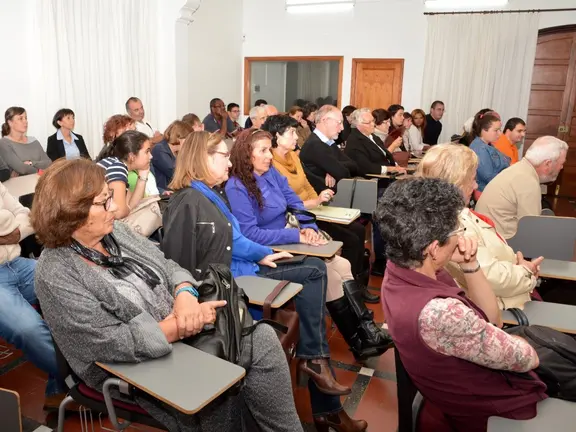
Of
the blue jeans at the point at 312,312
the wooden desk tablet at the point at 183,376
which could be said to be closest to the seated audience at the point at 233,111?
the blue jeans at the point at 312,312

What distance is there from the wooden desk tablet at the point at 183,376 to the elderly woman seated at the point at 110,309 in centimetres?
2

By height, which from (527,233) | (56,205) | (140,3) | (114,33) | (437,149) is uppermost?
(140,3)

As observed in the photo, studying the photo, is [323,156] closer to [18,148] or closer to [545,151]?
[545,151]

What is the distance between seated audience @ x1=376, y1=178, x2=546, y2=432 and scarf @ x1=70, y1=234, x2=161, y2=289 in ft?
2.79

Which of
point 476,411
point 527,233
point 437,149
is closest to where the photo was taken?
point 476,411

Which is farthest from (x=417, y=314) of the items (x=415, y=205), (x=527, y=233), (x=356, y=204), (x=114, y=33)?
(x=114, y=33)

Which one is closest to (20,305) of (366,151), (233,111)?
(366,151)

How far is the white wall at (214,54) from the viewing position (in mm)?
7695

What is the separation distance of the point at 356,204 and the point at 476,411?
2.82 m

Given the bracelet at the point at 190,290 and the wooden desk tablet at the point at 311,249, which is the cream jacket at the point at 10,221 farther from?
the wooden desk tablet at the point at 311,249

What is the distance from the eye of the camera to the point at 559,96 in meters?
7.92

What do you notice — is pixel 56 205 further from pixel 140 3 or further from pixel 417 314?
pixel 140 3

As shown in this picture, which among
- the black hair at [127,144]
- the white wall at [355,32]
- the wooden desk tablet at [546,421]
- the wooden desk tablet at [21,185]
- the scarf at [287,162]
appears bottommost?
the wooden desk tablet at [546,421]

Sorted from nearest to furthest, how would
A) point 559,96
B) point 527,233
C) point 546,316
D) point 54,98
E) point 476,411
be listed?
point 476,411 < point 546,316 < point 527,233 < point 54,98 < point 559,96
